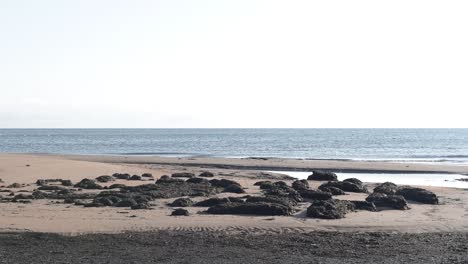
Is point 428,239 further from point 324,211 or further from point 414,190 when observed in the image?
point 414,190

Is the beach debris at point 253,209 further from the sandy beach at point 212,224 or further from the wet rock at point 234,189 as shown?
the wet rock at point 234,189

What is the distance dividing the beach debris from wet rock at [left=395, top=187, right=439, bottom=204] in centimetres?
668

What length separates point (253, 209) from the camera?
19.9 metres

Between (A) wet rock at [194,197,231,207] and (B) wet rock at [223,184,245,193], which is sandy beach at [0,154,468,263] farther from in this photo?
(B) wet rock at [223,184,245,193]

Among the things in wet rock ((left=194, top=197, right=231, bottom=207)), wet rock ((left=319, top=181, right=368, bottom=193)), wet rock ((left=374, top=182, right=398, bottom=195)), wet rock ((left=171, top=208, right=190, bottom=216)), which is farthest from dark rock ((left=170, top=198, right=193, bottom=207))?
wet rock ((left=374, top=182, right=398, bottom=195))

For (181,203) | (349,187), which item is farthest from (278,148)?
(181,203)

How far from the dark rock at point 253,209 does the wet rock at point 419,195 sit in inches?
264

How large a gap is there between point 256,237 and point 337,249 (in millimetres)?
2321

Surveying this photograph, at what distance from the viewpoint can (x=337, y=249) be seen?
14.8 meters

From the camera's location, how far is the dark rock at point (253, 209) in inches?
779

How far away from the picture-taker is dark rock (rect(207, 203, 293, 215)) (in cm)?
1978

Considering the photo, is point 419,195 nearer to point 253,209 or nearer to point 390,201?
point 390,201

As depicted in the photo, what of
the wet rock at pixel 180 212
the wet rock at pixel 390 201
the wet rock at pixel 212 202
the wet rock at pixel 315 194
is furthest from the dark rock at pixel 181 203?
the wet rock at pixel 390 201

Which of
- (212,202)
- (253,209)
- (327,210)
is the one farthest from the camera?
(212,202)
